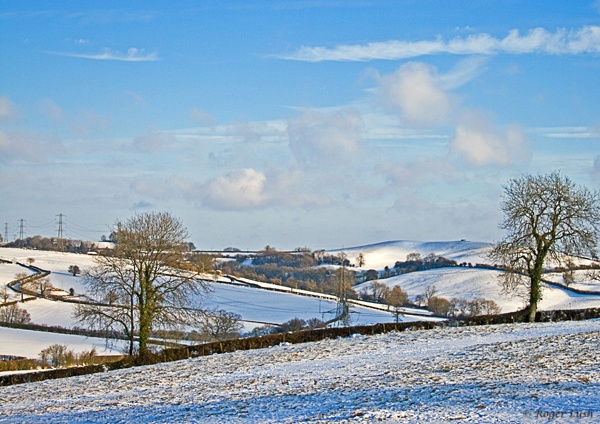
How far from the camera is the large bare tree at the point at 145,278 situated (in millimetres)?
42156

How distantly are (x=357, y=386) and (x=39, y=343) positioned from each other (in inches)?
2440

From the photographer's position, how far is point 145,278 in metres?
42.3

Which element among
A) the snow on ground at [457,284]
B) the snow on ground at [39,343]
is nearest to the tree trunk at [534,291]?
the snow on ground at [39,343]

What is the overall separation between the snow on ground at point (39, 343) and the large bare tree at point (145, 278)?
71.1 feet

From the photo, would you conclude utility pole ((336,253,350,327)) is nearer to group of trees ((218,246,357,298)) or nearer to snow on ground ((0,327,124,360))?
snow on ground ((0,327,124,360))

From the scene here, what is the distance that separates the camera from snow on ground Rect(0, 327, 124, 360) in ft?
219

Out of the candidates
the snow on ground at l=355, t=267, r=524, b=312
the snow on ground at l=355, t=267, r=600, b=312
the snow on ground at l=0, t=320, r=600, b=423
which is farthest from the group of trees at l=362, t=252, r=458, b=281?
the snow on ground at l=0, t=320, r=600, b=423

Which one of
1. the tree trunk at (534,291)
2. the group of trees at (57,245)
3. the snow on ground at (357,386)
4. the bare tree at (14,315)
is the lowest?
the snow on ground at (357,386)

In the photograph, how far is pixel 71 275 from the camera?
5027 inches

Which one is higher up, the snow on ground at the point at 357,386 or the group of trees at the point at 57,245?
the group of trees at the point at 57,245

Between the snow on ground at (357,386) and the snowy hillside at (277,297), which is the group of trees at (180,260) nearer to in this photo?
the snow on ground at (357,386)

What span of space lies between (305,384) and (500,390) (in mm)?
Result: 6209

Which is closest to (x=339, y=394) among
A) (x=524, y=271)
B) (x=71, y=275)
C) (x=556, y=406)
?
(x=556, y=406)

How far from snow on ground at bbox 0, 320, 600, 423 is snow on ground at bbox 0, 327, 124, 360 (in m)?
39.2
